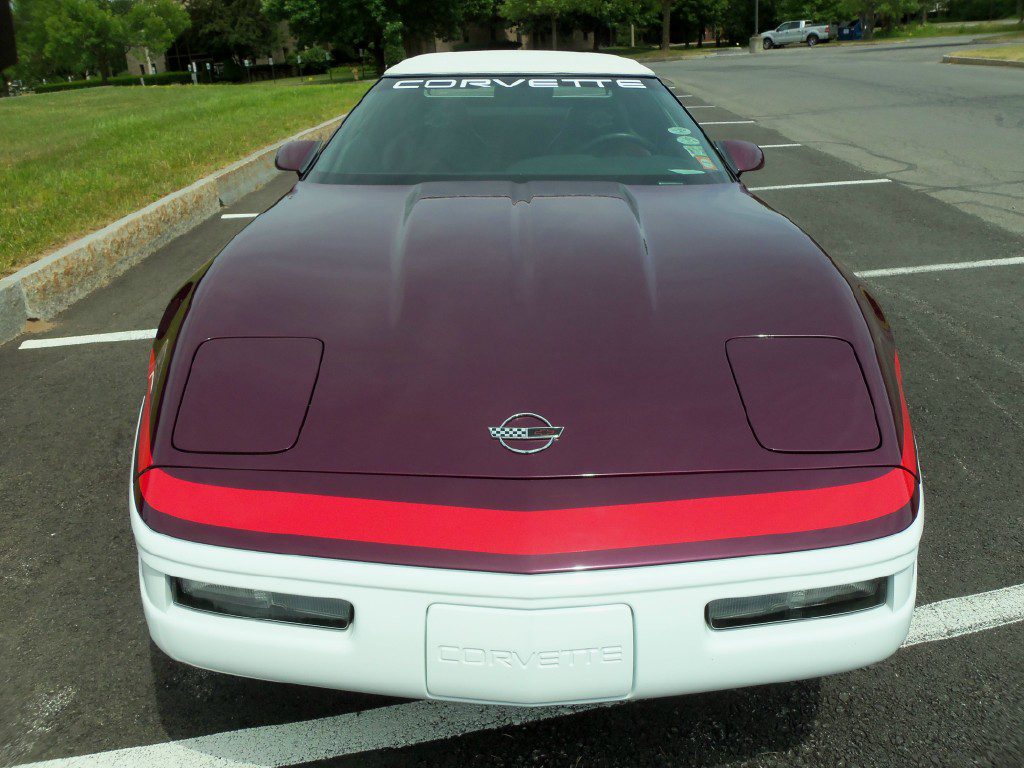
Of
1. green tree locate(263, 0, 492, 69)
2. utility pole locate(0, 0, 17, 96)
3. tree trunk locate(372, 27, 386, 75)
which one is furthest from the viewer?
tree trunk locate(372, 27, 386, 75)

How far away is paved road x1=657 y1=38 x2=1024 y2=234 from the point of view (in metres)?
8.17

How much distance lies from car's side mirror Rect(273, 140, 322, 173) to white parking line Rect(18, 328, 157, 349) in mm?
1530

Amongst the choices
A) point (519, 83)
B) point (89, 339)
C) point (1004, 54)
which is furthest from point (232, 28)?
point (519, 83)

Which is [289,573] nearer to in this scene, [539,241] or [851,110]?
[539,241]

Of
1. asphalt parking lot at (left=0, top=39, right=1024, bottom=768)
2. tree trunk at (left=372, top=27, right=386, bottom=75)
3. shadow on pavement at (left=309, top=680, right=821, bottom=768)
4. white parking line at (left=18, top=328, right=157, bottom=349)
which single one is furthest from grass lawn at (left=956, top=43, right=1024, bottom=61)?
tree trunk at (left=372, top=27, right=386, bottom=75)

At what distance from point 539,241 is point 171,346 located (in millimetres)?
965

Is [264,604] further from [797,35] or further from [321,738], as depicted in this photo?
[797,35]

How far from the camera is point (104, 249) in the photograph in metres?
5.73

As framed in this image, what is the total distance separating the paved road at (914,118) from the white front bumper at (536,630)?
6.00 metres

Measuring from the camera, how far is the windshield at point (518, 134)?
3059 millimetres

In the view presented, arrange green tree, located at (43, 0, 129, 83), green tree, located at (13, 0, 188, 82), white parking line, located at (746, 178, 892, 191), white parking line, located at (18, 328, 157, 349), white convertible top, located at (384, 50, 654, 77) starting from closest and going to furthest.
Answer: white convertible top, located at (384, 50, 654, 77)
white parking line, located at (18, 328, 157, 349)
white parking line, located at (746, 178, 892, 191)
green tree, located at (43, 0, 129, 83)
green tree, located at (13, 0, 188, 82)

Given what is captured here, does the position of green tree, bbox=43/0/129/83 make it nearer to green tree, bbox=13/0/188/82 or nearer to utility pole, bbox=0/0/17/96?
green tree, bbox=13/0/188/82

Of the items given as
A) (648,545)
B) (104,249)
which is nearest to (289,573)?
(648,545)

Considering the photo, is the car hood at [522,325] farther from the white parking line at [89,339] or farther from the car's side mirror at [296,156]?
the white parking line at [89,339]
